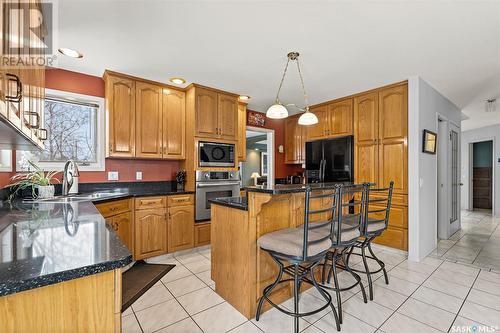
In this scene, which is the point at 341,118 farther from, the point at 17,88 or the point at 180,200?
the point at 17,88

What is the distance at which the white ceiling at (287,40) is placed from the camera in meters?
1.79

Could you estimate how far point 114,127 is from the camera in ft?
9.62

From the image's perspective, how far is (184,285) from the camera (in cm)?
241

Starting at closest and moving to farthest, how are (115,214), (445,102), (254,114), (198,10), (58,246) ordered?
(58,246) → (198,10) → (115,214) → (445,102) → (254,114)

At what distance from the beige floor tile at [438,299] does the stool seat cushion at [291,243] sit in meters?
1.26

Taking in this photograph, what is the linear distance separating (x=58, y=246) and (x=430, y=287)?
10.0 feet

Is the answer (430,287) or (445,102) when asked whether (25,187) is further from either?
(445,102)

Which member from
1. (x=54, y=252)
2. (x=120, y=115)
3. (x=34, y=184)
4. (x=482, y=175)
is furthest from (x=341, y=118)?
(x=482, y=175)

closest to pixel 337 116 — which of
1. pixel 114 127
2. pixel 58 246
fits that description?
pixel 114 127

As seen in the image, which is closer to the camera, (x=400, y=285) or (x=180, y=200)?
(x=400, y=285)

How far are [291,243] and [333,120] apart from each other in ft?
10.0

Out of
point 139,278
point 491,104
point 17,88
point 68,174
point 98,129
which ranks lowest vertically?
point 139,278

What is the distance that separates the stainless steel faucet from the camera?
2578 millimetres

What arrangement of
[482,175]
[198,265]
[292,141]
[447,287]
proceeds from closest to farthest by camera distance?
[447,287]
[198,265]
[292,141]
[482,175]
